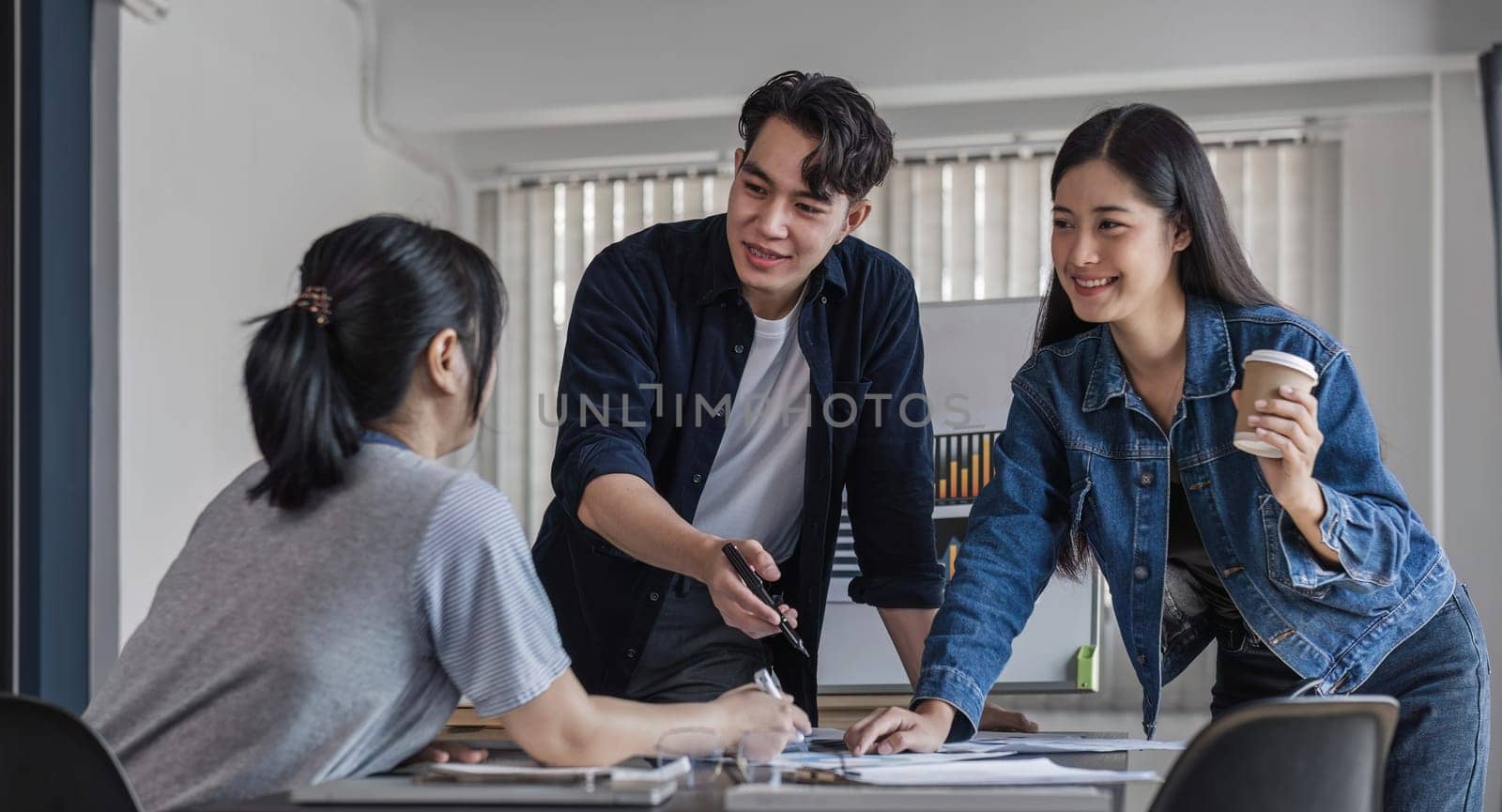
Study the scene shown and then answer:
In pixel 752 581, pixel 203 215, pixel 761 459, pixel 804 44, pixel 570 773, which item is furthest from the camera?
pixel 804 44

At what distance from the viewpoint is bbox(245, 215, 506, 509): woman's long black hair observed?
1.22 m

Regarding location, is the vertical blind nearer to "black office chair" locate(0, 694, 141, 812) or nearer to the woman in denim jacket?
the woman in denim jacket

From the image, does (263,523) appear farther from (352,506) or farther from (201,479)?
(201,479)

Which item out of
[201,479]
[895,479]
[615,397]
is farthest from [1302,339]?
[201,479]

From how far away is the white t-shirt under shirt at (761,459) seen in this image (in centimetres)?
205

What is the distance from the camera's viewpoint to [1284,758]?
42.3 inches

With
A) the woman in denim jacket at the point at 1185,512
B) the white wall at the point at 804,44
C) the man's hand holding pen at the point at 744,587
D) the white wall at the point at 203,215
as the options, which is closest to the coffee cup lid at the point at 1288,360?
the woman in denim jacket at the point at 1185,512

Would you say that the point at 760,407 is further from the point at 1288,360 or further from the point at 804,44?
the point at 804,44

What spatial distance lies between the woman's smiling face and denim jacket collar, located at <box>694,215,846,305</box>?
0.44 metres

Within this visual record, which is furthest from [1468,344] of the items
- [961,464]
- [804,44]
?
[804,44]

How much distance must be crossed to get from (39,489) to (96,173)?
0.80m

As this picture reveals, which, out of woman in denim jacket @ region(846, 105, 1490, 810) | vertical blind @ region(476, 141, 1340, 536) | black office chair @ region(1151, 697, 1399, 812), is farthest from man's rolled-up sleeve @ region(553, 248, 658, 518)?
vertical blind @ region(476, 141, 1340, 536)

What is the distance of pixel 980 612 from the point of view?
1648 millimetres

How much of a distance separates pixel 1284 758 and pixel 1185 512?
626mm
